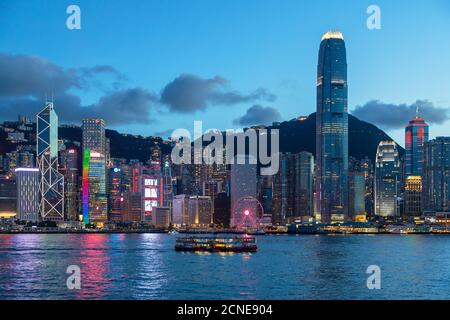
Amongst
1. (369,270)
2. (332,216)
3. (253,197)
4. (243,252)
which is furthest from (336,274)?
(332,216)

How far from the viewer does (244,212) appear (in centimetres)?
17525

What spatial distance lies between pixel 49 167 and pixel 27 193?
9.70m

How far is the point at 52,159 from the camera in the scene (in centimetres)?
19325

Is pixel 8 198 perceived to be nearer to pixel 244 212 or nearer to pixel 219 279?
pixel 244 212

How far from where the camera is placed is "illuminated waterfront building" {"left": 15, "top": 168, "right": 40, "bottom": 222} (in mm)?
189375

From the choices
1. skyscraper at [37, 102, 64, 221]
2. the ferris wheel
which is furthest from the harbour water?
skyscraper at [37, 102, 64, 221]

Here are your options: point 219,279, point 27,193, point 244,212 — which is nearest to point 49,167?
point 27,193

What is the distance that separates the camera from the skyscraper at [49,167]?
19038 centimetres

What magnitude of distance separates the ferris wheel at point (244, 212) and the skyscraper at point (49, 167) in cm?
5184

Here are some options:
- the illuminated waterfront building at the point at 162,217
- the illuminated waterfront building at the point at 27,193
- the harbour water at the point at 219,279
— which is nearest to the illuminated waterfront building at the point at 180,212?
the illuminated waterfront building at the point at 162,217

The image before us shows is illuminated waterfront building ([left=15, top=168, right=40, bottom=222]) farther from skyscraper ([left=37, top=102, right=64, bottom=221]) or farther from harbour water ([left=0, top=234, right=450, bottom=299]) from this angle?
harbour water ([left=0, top=234, right=450, bottom=299])

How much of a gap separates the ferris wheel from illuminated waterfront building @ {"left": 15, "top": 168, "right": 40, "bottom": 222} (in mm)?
58407

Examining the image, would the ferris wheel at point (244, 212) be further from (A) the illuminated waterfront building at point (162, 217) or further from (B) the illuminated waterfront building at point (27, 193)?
(B) the illuminated waterfront building at point (27, 193)
